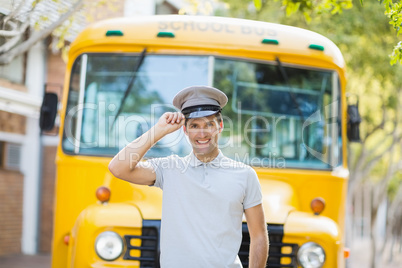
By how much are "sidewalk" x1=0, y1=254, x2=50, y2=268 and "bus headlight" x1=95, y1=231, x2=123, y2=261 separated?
785 cm

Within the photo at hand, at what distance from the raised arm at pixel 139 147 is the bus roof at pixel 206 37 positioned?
6.31 feet

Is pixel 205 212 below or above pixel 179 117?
below

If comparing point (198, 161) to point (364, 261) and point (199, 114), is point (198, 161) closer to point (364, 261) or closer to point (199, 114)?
point (199, 114)

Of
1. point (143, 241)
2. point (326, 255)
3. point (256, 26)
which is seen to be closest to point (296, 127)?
point (256, 26)

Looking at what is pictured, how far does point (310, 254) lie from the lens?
4242 millimetres

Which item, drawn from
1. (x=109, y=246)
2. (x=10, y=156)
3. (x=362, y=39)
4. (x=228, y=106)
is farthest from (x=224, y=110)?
(x=362, y=39)

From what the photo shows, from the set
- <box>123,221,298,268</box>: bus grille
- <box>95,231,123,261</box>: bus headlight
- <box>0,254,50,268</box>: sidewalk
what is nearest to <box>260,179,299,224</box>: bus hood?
<box>123,221,298,268</box>: bus grille

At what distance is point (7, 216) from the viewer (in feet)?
41.1

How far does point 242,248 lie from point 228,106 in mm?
1520

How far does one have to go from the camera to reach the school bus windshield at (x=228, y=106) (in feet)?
16.3

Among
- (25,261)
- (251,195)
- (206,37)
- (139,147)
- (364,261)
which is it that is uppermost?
(206,37)

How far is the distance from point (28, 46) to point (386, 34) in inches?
356

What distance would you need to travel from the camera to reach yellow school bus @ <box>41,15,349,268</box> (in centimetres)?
484

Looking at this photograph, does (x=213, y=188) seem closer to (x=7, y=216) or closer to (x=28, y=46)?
(x=28, y=46)
